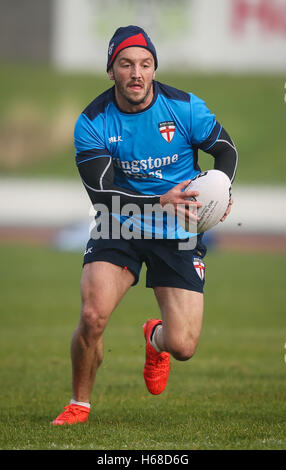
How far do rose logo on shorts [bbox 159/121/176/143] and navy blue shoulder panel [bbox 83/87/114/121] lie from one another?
0.44 m

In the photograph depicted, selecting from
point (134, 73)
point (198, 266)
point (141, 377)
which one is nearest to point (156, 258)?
point (198, 266)

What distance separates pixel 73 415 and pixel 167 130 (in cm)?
219

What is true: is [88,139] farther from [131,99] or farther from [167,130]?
[167,130]

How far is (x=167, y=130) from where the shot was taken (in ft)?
19.4

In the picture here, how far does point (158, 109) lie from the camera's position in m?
5.92

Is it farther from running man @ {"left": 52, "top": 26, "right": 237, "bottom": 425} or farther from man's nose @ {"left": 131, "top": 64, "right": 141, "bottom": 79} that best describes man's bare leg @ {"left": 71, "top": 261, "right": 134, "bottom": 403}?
man's nose @ {"left": 131, "top": 64, "right": 141, "bottom": 79}

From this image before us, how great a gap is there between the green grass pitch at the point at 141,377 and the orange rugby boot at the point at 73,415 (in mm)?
81

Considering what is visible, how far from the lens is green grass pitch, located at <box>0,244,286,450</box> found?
211 inches

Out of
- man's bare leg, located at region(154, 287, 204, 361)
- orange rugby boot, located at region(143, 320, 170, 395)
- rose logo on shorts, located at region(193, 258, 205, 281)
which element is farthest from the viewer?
orange rugby boot, located at region(143, 320, 170, 395)

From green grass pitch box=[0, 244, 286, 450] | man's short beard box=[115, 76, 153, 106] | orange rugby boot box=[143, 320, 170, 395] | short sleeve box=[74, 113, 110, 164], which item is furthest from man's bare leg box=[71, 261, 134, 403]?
man's short beard box=[115, 76, 153, 106]

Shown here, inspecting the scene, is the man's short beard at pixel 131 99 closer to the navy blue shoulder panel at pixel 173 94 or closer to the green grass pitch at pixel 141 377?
the navy blue shoulder panel at pixel 173 94

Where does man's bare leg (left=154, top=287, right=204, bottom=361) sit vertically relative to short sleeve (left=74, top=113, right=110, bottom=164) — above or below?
below

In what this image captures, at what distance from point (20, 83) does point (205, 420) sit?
36024 millimetres
